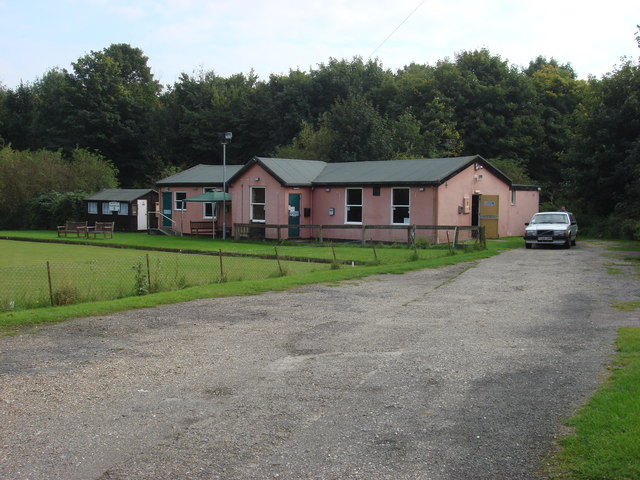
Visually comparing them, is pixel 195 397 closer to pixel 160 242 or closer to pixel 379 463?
pixel 379 463

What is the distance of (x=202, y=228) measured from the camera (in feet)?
118

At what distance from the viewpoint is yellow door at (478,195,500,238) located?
3127cm

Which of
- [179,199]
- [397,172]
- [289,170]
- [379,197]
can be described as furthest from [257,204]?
[397,172]

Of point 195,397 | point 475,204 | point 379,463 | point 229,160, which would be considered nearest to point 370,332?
point 195,397

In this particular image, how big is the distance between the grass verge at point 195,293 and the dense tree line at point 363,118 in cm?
1389

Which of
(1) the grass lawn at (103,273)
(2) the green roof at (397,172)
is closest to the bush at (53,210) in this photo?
(1) the grass lawn at (103,273)

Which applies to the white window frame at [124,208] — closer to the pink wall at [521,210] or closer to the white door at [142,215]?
the white door at [142,215]

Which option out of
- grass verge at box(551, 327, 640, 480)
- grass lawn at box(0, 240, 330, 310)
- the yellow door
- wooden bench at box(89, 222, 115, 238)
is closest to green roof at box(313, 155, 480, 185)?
the yellow door

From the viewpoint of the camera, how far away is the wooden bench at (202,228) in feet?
118

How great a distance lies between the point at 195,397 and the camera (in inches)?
265

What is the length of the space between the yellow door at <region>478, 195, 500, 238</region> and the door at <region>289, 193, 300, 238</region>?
8.92 meters

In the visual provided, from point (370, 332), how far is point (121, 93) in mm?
62339

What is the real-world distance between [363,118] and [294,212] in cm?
1249

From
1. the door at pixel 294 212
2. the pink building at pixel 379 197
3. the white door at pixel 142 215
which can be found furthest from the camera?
the white door at pixel 142 215
